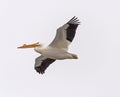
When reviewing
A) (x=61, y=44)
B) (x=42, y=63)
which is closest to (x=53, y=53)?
(x=61, y=44)

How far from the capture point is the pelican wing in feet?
88.5

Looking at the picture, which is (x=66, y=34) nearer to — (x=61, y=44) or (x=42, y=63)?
(x=61, y=44)

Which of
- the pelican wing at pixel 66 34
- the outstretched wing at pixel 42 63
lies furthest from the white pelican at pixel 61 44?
the outstretched wing at pixel 42 63

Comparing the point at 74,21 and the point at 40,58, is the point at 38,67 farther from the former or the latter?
the point at 74,21

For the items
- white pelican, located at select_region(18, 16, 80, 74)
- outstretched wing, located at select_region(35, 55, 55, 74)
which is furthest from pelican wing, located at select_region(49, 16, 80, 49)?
outstretched wing, located at select_region(35, 55, 55, 74)

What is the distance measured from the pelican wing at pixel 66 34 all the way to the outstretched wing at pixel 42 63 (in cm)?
169

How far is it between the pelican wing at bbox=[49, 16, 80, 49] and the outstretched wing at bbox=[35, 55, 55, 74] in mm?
1690

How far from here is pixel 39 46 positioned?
27.9 m

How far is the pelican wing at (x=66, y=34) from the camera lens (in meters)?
27.0

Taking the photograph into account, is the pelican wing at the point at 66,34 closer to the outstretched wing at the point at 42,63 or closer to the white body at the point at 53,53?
the white body at the point at 53,53

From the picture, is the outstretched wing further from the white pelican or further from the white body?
the white body

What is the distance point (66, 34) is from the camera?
2714 centimetres

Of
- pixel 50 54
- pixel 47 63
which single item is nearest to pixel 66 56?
pixel 50 54

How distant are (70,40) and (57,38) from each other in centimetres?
53
